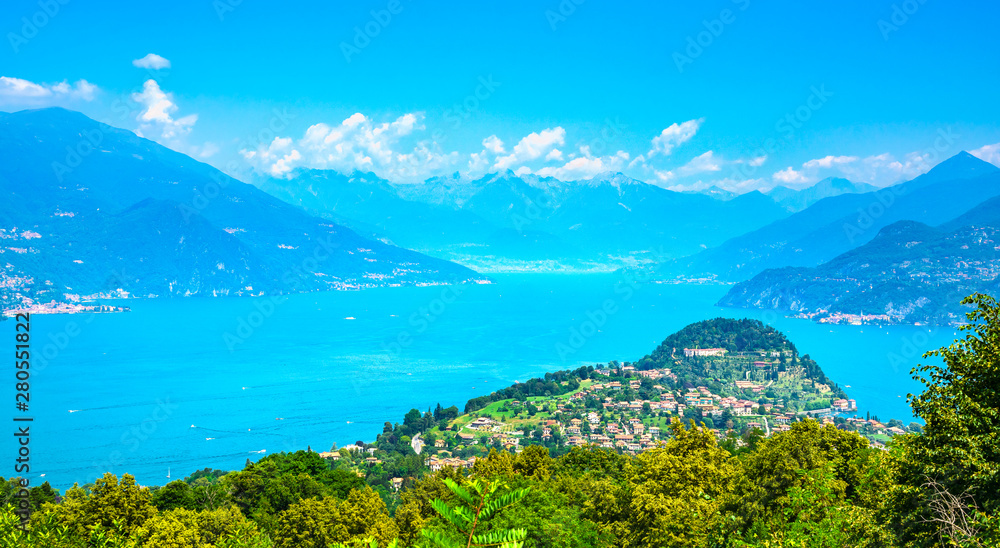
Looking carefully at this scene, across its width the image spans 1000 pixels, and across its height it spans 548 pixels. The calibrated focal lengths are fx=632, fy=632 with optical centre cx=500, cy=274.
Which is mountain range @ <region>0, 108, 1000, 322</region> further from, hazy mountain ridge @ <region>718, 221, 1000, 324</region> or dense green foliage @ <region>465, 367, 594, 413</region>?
dense green foliage @ <region>465, 367, 594, 413</region>

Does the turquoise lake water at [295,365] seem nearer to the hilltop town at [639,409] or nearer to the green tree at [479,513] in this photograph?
the hilltop town at [639,409]

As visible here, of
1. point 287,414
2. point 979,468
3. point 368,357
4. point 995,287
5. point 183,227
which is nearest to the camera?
point 979,468

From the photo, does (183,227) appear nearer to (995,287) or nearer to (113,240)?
(113,240)

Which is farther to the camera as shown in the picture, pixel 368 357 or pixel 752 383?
pixel 368 357

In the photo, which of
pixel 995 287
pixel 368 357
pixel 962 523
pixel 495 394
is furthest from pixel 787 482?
pixel 995 287

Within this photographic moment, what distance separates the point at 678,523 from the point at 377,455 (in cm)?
2805

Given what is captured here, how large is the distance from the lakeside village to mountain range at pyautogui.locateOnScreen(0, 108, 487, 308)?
85271mm

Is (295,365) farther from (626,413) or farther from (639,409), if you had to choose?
(639,409)

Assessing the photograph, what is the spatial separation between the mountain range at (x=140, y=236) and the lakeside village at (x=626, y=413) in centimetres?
8527

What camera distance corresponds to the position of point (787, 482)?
11.4 m

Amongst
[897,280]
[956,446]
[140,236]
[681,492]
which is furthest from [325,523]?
[140,236]

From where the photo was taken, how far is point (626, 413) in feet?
146

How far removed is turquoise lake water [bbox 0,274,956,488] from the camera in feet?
131

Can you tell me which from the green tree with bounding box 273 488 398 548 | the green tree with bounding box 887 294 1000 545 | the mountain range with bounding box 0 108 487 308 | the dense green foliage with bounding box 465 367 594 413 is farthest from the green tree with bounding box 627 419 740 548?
the mountain range with bounding box 0 108 487 308
